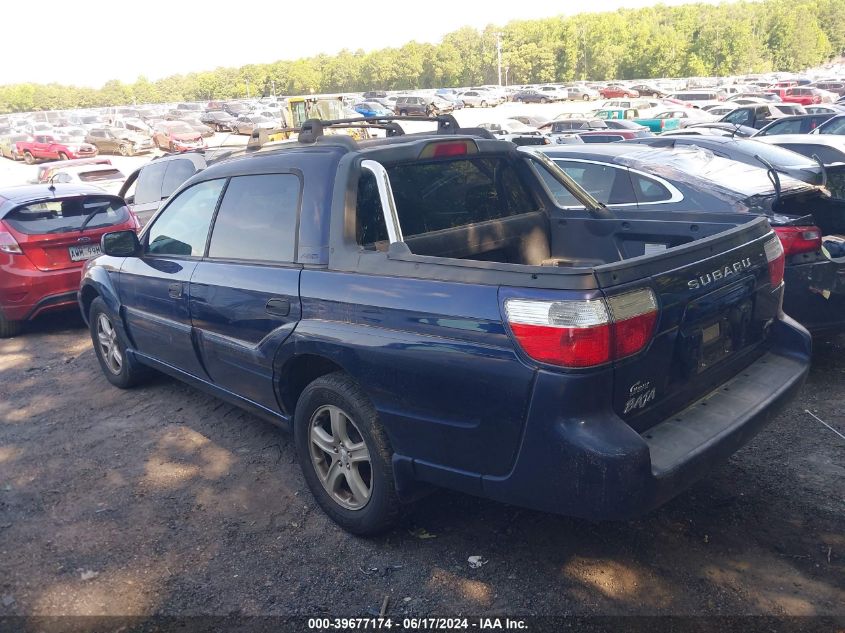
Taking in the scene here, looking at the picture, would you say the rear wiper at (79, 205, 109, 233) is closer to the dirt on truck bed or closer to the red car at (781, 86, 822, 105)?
the dirt on truck bed

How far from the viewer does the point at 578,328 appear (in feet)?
8.34

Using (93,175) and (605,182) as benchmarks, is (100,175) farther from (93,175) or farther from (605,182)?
(605,182)

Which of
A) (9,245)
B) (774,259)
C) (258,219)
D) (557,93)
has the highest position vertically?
(258,219)

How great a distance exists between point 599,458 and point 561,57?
103m

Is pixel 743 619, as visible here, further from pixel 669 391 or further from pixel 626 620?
pixel 669 391

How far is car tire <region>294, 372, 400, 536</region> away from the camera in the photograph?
10.7 feet

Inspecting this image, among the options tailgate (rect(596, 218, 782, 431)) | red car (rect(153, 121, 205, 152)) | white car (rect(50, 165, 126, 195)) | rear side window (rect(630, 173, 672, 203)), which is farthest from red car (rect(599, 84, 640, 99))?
tailgate (rect(596, 218, 782, 431))

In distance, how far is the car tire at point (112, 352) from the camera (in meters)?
5.54

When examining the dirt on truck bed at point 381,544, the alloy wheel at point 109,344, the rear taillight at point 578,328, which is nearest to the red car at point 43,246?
the alloy wheel at point 109,344

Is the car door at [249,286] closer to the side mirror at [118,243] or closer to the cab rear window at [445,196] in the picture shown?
the cab rear window at [445,196]

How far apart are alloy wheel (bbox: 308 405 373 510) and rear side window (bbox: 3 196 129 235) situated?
5.27 m

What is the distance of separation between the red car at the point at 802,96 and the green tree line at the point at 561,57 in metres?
45.3

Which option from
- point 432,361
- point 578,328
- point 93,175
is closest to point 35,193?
point 432,361

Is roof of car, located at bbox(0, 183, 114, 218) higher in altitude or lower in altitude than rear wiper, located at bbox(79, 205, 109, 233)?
higher
